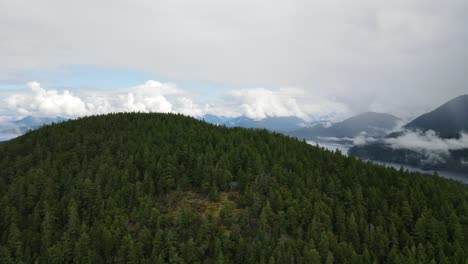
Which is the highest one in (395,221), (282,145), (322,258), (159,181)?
(282,145)

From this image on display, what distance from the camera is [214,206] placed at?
116 meters

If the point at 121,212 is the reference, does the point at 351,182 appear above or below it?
above

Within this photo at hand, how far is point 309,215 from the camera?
120438 mm

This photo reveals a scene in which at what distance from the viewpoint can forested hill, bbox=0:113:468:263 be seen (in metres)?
104

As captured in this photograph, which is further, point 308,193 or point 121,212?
point 308,193

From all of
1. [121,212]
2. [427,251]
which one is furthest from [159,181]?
[427,251]

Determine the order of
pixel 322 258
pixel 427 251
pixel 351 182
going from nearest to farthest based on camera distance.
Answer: pixel 322 258 → pixel 427 251 → pixel 351 182

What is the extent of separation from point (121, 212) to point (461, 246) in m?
122

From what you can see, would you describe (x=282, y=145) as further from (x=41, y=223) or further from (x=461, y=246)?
(x=41, y=223)

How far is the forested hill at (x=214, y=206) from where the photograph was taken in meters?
104

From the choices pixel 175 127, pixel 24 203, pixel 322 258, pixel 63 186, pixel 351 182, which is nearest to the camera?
pixel 322 258

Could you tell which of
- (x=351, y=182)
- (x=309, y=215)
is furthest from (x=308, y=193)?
(x=351, y=182)

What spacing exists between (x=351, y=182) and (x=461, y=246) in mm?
47207

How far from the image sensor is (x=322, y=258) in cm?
10338
